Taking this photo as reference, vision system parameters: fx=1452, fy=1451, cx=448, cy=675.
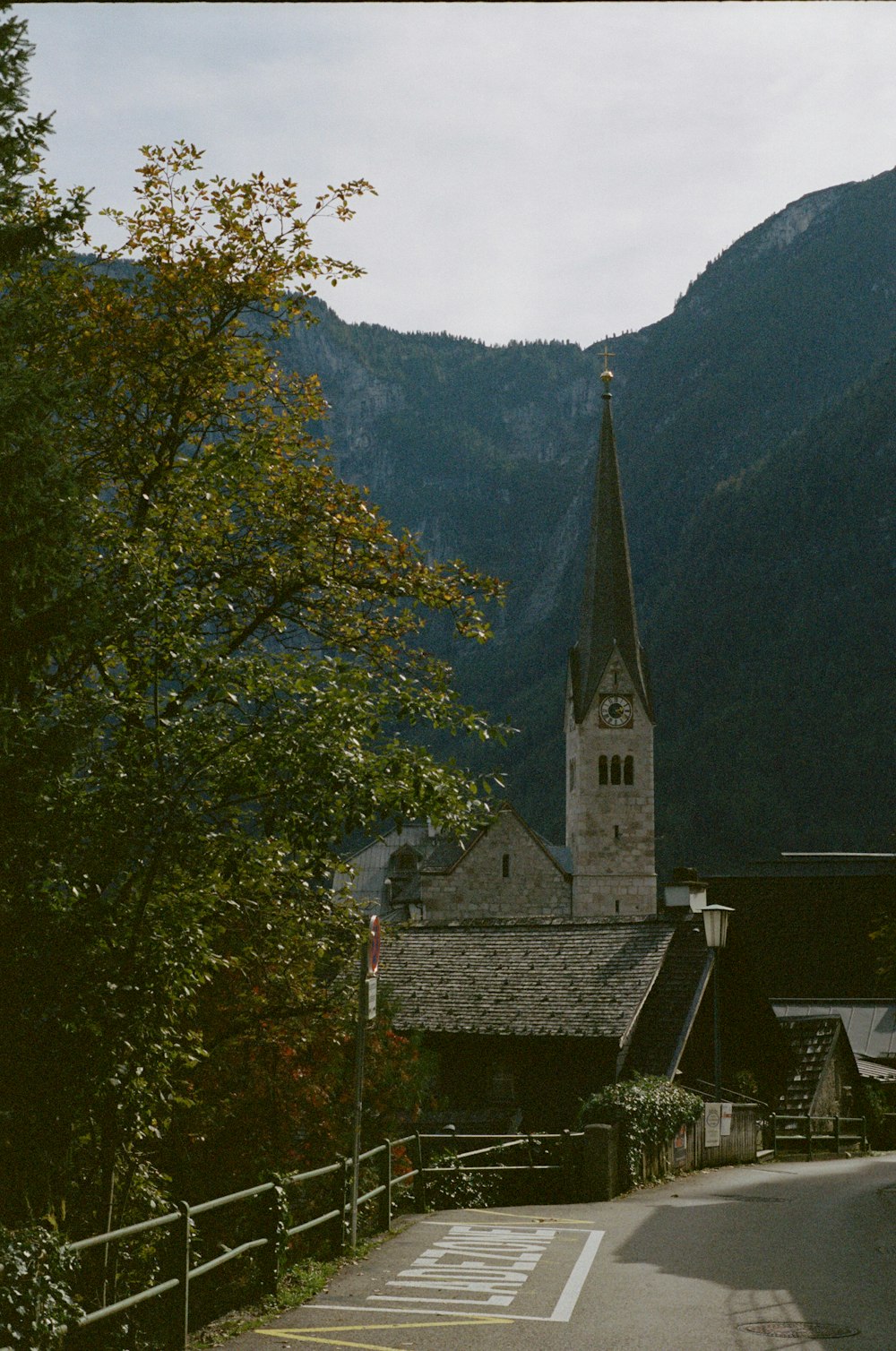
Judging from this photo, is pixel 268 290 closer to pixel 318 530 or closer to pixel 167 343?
pixel 167 343

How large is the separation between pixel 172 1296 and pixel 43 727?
350 centimetres

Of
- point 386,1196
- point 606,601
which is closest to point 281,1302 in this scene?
point 386,1196

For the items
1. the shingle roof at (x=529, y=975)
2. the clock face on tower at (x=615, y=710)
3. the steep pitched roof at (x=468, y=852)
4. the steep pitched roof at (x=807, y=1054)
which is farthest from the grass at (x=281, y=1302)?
the clock face on tower at (x=615, y=710)

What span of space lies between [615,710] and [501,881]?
41.2 feet

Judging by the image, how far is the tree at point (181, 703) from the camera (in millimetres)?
9055

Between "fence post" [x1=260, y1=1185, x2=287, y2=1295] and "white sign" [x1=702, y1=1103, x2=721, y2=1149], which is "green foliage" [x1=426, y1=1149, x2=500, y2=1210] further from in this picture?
"fence post" [x1=260, y1=1185, x2=287, y2=1295]

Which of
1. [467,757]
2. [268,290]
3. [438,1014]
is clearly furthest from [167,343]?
[467,757]

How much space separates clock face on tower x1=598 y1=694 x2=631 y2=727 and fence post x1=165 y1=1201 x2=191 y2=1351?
57.6 m

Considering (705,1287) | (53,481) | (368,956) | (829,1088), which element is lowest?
(829,1088)

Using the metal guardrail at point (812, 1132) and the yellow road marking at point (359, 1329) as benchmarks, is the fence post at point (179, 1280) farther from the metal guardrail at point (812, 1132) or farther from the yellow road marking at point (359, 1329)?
the metal guardrail at point (812, 1132)

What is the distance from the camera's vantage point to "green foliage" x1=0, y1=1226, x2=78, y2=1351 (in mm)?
6660

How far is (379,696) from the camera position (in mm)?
11195

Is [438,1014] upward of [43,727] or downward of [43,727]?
downward

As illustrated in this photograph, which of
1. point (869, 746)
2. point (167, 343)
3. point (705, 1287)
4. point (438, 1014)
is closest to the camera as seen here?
point (705, 1287)
